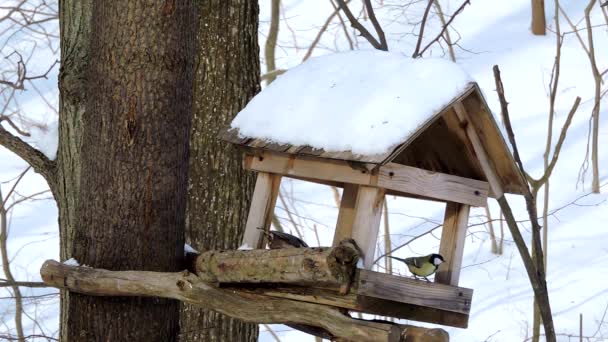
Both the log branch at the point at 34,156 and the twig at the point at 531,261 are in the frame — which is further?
the twig at the point at 531,261

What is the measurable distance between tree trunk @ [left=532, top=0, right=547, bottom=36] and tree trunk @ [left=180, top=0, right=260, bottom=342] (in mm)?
9039

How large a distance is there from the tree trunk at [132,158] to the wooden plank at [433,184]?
77cm

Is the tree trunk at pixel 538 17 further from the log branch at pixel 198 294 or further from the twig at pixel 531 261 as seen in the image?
the log branch at pixel 198 294

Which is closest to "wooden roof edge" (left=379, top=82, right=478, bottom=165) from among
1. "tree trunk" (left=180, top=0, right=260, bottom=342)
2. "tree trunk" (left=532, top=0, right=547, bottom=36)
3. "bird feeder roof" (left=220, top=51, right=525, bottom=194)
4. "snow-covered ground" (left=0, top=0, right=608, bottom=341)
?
"bird feeder roof" (left=220, top=51, right=525, bottom=194)

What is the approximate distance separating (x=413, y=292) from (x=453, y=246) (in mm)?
480

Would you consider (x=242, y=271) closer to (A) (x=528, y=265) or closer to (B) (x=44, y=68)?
(A) (x=528, y=265)

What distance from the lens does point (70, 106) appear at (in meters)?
3.43

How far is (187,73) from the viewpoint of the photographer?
2840 mm

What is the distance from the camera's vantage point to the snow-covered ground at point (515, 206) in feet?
25.1

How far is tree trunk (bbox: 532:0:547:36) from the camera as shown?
39.3ft

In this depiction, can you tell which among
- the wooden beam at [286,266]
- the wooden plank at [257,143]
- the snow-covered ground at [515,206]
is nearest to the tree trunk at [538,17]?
the snow-covered ground at [515,206]

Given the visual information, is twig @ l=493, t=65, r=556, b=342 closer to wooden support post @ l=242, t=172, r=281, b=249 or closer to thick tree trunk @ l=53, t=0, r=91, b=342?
wooden support post @ l=242, t=172, r=281, b=249

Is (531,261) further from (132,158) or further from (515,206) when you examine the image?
(515,206)

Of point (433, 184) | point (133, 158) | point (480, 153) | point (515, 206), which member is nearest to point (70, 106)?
point (133, 158)
